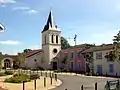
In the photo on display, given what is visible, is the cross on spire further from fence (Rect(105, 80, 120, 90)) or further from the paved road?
fence (Rect(105, 80, 120, 90))

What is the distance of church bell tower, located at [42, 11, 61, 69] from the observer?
6562 cm

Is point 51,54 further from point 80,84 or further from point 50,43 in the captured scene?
point 80,84

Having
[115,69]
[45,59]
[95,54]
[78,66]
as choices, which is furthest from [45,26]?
[115,69]

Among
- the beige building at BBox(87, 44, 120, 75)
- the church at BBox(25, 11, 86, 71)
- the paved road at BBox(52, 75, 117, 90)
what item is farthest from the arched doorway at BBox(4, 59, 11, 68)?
the paved road at BBox(52, 75, 117, 90)

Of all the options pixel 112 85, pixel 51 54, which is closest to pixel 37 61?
pixel 51 54

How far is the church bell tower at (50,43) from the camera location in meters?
65.6

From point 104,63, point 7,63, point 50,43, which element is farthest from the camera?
point 7,63

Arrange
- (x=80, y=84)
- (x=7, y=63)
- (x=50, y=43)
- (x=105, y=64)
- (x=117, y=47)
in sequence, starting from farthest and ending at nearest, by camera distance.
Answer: (x=7, y=63), (x=50, y=43), (x=105, y=64), (x=80, y=84), (x=117, y=47)

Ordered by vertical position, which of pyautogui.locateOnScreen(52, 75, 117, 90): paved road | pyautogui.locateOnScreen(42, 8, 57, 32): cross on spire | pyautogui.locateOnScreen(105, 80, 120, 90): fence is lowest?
pyautogui.locateOnScreen(52, 75, 117, 90): paved road

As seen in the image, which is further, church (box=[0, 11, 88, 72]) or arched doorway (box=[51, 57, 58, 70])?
arched doorway (box=[51, 57, 58, 70])

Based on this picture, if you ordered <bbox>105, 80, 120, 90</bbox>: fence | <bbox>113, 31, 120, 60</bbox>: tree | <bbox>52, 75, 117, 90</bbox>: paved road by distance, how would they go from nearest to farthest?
1. <bbox>105, 80, 120, 90</bbox>: fence
2. <bbox>113, 31, 120, 60</bbox>: tree
3. <bbox>52, 75, 117, 90</bbox>: paved road

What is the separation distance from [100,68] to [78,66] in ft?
36.3

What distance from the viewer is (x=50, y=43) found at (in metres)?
65.7

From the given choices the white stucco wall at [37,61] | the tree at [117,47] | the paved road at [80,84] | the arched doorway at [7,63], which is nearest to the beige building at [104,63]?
the paved road at [80,84]
